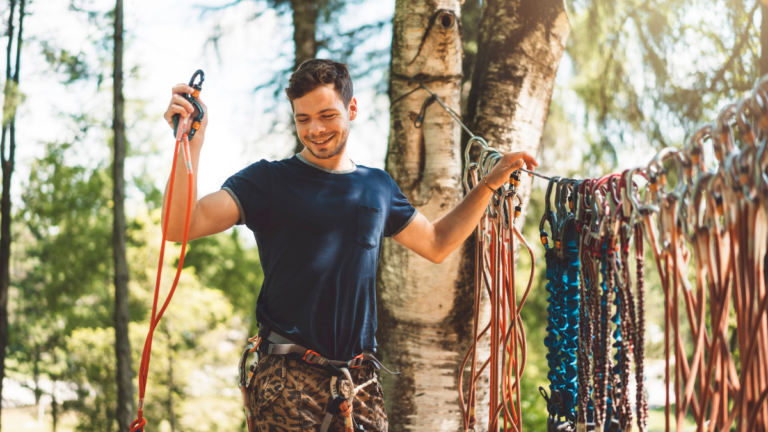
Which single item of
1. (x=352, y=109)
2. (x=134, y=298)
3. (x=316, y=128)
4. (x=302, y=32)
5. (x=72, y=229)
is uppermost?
(x=302, y=32)

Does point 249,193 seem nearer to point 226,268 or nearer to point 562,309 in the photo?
point 562,309

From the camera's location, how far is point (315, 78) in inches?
68.2

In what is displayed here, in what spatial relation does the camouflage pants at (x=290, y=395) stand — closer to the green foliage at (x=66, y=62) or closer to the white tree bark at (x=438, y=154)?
the white tree bark at (x=438, y=154)

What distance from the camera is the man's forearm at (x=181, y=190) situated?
1.50 meters

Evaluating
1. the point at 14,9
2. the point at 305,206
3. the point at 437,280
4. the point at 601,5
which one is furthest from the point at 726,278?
the point at 14,9

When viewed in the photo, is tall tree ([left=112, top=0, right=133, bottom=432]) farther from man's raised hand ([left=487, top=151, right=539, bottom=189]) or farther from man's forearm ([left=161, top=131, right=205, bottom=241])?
man's raised hand ([left=487, top=151, right=539, bottom=189])

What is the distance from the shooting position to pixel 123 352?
22.8 ft

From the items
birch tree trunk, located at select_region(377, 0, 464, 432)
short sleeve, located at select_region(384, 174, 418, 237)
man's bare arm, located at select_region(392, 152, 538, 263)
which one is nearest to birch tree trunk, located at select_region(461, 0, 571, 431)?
birch tree trunk, located at select_region(377, 0, 464, 432)

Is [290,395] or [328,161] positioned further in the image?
[328,161]

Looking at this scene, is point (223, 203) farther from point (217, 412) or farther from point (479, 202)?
point (217, 412)

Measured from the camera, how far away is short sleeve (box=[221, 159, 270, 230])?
65.8 inches

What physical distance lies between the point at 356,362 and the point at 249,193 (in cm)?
63

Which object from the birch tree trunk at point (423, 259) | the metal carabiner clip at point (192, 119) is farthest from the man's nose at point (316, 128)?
the birch tree trunk at point (423, 259)

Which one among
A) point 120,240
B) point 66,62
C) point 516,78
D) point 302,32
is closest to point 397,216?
point 516,78
